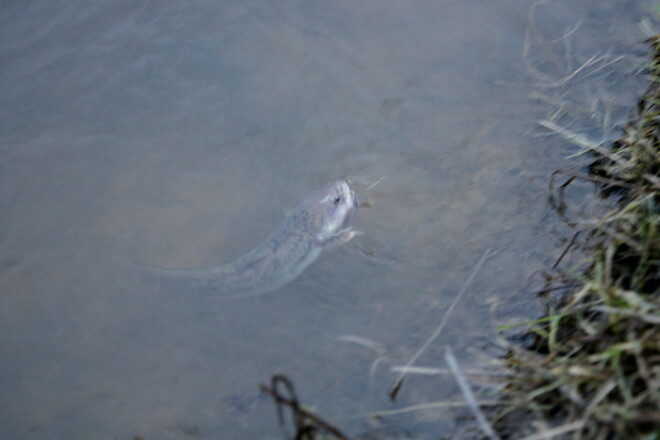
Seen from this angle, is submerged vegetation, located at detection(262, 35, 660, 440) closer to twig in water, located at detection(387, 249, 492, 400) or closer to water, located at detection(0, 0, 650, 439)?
twig in water, located at detection(387, 249, 492, 400)

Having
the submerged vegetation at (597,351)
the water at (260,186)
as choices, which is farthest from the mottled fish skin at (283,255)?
the submerged vegetation at (597,351)

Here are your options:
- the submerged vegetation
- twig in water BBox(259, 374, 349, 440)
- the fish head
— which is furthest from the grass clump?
the fish head

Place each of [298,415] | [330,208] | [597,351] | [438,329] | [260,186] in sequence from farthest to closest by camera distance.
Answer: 1. [260,186]
2. [330,208]
3. [438,329]
4. [597,351]
5. [298,415]

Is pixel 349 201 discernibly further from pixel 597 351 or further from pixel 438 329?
pixel 597 351

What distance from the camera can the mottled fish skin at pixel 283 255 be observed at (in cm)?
432

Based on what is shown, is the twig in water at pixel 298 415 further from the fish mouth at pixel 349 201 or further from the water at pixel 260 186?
the fish mouth at pixel 349 201

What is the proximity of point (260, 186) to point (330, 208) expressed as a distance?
800 mm

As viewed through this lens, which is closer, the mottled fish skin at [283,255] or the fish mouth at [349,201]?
the mottled fish skin at [283,255]

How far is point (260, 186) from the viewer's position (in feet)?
16.6

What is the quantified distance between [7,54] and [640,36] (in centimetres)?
645

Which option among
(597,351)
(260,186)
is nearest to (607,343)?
(597,351)

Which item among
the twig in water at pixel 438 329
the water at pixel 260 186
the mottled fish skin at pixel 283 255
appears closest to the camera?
the twig in water at pixel 438 329

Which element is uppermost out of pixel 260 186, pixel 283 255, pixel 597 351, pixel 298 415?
pixel 597 351

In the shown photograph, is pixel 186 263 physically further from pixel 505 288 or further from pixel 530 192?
pixel 530 192
